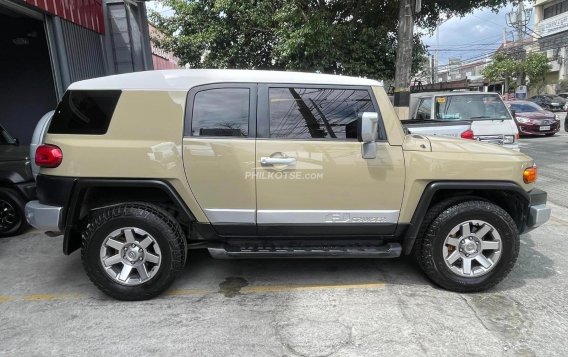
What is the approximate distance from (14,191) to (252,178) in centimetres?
373

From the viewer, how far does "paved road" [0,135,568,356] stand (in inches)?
130

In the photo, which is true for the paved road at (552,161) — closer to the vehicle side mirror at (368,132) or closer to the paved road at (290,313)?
the paved road at (290,313)

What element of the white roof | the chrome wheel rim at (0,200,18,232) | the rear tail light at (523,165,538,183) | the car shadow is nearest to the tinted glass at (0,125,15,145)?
the chrome wheel rim at (0,200,18,232)

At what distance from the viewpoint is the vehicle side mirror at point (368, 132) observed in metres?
3.72

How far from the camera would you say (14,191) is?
5945mm

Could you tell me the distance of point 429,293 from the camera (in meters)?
4.12

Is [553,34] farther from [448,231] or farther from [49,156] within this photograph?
[49,156]

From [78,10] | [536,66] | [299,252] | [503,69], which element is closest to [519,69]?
[503,69]

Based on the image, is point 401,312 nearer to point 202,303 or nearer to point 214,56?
point 202,303

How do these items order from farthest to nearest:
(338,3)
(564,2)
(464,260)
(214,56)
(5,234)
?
(564,2), (214,56), (338,3), (5,234), (464,260)

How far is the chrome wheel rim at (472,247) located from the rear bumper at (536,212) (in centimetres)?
39

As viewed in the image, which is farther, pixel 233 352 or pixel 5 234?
pixel 5 234

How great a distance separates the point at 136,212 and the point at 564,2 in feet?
188

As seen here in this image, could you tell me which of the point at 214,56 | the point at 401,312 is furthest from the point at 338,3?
the point at 401,312
